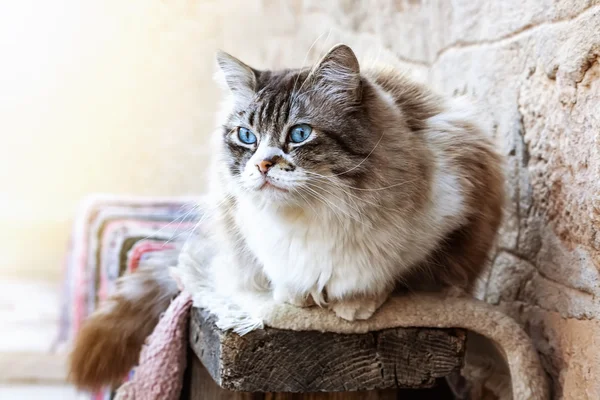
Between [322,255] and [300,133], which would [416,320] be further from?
[300,133]

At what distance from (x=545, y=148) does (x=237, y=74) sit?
22.8 inches

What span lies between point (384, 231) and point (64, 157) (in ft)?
5.50

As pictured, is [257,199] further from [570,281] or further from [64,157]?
[64,157]

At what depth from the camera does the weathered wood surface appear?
1.05m

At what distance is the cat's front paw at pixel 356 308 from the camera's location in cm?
107

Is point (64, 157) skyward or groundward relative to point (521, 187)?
groundward

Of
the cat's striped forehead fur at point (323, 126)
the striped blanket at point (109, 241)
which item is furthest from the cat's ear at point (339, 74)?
the striped blanket at point (109, 241)

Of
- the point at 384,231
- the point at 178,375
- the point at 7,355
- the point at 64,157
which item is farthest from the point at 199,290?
the point at 64,157

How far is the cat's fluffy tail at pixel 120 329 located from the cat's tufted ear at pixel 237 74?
0.47 metres

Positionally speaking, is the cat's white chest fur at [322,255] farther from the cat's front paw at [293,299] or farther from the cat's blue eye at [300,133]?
the cat's blue eye at [300,133]

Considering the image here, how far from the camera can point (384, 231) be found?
1084mm

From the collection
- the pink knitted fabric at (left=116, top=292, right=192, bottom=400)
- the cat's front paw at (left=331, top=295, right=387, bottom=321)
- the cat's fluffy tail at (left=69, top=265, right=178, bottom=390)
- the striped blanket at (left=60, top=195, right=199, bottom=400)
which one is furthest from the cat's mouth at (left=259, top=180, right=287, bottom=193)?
the striped blanket at (left=60, top=195, right=199, bottom=400)

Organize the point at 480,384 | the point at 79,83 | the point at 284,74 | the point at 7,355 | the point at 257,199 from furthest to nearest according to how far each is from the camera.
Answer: the point at 79,83
the point at 7,355
the point at 480,384
the point at 284,74
the point at 257,199

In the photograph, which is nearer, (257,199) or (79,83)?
(257,199)
